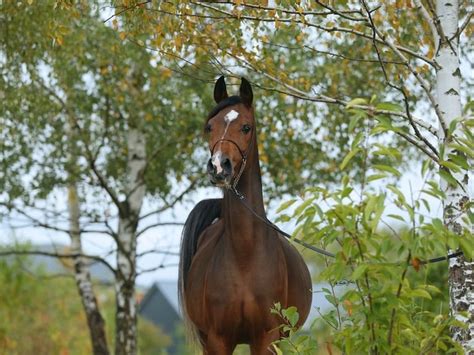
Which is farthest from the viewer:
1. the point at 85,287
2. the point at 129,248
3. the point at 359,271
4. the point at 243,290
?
the point at 85,287

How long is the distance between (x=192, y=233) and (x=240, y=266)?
84 cm

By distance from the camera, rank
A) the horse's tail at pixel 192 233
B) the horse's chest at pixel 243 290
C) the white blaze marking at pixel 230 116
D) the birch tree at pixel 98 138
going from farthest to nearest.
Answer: the birch tree at pixel 98 138
the horse's tail at pixel 192 233
the horse's chest at pixel 243 290
the white blaze marking at pixel 230 116

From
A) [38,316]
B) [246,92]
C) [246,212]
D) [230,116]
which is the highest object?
[38,316]

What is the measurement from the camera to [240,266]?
5871mm

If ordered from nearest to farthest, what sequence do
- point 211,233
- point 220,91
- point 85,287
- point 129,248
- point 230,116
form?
point 230,116, point 220,91, point 211,233, point 129,248, point 85,287

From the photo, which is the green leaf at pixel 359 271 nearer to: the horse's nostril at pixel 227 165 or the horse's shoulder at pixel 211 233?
the horse's nostril at pixel 227 165

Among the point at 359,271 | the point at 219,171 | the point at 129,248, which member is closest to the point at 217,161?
the point at 219,171

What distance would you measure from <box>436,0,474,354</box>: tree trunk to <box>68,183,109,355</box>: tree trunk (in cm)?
855

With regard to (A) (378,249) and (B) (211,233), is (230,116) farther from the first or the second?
(A) (378,249)

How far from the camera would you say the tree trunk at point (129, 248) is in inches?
507

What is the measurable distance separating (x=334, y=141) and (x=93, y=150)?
13.1 ft

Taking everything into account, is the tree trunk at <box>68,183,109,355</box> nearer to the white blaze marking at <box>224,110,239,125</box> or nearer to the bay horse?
the bay horse

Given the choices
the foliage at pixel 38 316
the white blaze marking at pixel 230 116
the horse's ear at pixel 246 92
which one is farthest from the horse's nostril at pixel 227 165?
the foliage at pixel 38 316

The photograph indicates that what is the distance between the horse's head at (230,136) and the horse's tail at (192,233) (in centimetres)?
96
